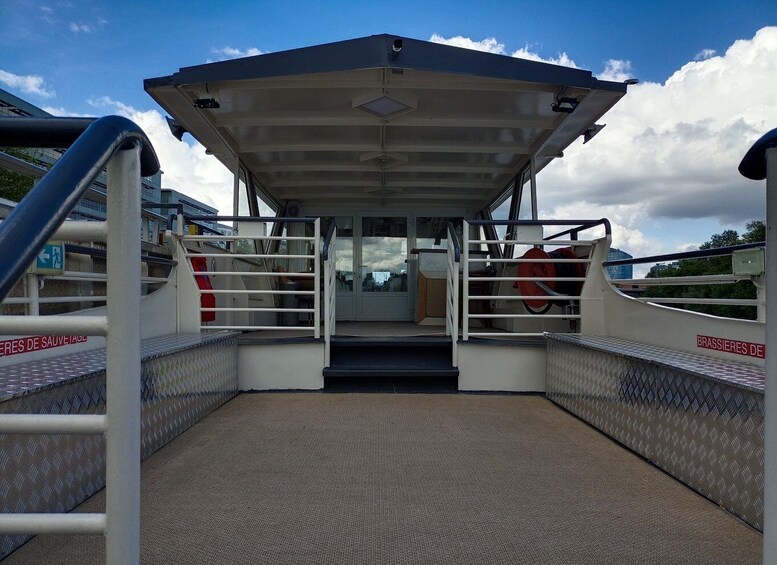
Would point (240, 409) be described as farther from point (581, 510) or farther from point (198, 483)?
point (581, 510)

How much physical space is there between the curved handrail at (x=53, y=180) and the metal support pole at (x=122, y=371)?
0.06 metres

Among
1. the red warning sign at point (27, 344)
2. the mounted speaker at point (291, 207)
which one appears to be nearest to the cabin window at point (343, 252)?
the mounted speaker at point (291, 207)

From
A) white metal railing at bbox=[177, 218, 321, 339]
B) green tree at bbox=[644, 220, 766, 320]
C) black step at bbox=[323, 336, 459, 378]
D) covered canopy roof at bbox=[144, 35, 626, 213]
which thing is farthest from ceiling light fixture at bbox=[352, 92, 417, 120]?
green tree at bbox=[644, 220, 766, 320]

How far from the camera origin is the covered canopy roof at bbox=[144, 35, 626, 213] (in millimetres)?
3693

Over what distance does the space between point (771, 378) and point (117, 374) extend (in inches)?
49.4

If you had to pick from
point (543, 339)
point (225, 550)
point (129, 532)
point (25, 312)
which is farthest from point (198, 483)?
point (543, 339)

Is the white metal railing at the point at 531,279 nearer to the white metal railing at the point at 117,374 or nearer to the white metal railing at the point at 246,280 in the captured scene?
the white metal railing at the point at 246,280

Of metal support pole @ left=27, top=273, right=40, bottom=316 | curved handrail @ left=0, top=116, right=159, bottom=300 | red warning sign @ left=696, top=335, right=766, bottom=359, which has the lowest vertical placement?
red warning sign @ left=696, top=335, right=766, bottom=359

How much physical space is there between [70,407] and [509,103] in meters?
3.97

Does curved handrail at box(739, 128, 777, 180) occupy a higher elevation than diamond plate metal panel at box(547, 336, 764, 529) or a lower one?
higher

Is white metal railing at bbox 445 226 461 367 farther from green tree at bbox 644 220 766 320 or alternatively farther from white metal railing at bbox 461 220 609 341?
green tree at bbox 644 220 766 320

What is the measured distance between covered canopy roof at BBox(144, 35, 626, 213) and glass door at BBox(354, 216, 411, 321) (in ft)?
3.28

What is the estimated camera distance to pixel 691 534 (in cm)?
177

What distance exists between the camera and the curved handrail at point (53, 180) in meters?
0.65
